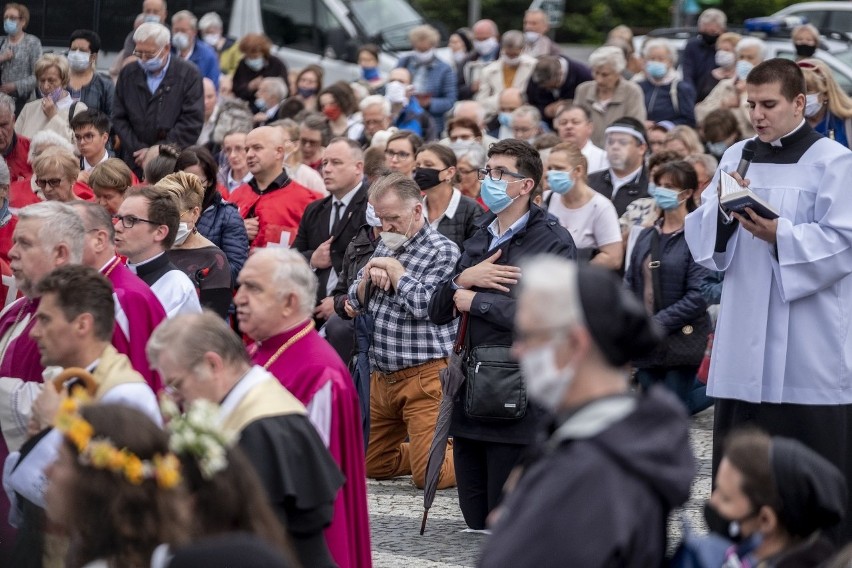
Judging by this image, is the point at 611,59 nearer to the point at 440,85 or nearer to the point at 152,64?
the point at 440,85

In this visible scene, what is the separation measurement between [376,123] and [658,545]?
31.9 feet

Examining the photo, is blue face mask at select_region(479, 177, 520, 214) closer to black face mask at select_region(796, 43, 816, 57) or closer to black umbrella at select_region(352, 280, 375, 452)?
black umbrella at select_region(352, 280, 375, 452)

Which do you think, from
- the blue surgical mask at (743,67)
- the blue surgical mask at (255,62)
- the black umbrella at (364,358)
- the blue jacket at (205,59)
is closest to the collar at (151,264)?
the black umbrella at (364,358)

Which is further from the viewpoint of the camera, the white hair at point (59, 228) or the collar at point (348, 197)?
the collar at point (348, 197)

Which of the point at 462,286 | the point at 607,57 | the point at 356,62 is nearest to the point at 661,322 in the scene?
the point at 462,286

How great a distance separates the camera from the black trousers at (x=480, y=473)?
23.0ft

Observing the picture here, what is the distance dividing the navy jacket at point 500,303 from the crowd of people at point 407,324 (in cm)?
2

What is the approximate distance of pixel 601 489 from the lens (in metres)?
2.93

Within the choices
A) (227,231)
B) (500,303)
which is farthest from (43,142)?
(500,303)

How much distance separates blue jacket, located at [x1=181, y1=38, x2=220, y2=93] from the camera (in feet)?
49.7

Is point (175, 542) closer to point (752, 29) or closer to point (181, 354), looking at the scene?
point (181, 354)

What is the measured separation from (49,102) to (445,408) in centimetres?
620

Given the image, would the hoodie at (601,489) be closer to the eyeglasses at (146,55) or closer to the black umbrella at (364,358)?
the black umbrella at (364,358)

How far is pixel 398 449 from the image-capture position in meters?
8.76
